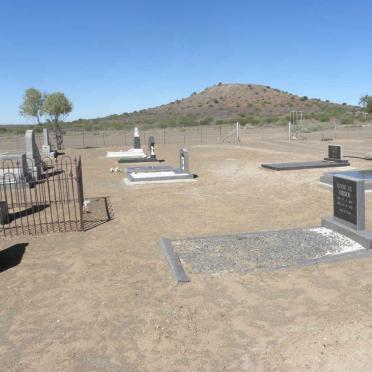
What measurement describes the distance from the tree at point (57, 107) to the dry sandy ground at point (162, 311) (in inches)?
1176

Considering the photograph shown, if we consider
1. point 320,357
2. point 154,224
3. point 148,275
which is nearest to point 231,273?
point 148,275

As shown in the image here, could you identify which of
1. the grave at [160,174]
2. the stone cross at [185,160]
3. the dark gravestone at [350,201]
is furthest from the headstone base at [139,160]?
the dark gravestone at [350,201]

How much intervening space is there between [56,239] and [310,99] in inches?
5065

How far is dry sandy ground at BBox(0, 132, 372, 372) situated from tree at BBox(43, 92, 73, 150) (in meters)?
29.9

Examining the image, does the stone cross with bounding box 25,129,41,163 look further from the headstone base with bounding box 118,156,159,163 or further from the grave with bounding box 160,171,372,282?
the grave with bounding box 160,171,372,282

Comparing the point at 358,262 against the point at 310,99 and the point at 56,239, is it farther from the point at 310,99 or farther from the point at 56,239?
the point at 310,99

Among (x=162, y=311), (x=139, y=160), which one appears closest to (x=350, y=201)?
(x=162, y=311)

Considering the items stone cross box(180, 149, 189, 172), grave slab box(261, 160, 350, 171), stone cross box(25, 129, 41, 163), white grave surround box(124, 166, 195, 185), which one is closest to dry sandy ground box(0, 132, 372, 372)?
white grave surround box(124, 166, 195, 185)

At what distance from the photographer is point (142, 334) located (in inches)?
195

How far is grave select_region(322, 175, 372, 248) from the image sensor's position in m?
7.88

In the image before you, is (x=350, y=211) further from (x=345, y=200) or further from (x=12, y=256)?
(x=12, y=256)

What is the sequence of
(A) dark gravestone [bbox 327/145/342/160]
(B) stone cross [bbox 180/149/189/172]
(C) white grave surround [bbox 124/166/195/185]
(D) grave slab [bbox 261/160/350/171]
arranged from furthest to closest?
(A) dark gravestone [bbox 327/145/342/160]
(D) grave slab [bbox 261/160/350/171]
(B) stone cross [bbox 180/149/189/172]
(C) white grave surround [bbox 124/166/195/185]

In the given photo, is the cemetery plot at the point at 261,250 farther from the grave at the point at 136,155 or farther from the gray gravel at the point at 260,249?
the grave at the point at 136,155

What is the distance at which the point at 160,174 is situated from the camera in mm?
17359
